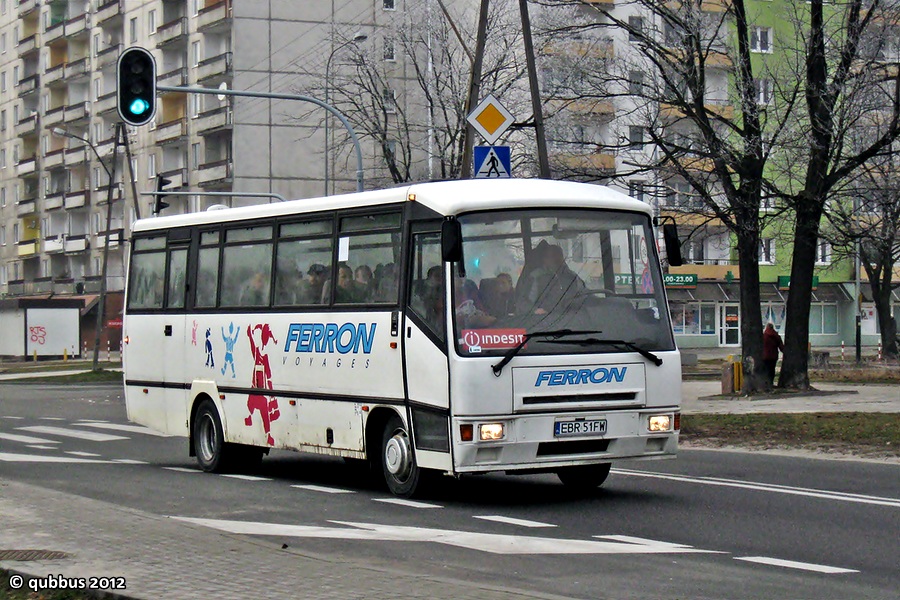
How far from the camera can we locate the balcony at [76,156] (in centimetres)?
9029

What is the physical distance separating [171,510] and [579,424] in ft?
12.2

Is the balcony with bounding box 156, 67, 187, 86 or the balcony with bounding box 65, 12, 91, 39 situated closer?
the balcony with bounding box 156, 67, 187, 86

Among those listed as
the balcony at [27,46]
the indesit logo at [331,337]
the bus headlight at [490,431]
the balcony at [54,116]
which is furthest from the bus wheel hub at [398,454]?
the balcony at [27,46]

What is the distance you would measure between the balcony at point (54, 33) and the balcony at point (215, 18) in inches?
858

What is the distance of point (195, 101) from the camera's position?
76.2 metres

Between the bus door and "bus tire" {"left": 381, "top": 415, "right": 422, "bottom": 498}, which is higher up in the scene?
the bus door

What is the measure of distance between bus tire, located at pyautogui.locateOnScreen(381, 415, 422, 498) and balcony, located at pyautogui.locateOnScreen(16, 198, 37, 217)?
289ft

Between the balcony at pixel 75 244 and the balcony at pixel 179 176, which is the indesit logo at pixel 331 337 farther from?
the balcony at pixel 75 244

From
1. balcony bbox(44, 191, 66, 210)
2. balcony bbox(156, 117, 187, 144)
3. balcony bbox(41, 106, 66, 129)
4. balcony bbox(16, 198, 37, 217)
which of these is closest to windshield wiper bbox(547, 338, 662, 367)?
balcony bbox(156, 117, 187, 144)

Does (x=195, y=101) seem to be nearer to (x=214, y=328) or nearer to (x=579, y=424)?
(x=214, y=328)

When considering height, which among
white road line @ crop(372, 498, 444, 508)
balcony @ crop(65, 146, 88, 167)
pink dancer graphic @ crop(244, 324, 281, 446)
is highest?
balcony @ crop(65, 146, 88, 167)

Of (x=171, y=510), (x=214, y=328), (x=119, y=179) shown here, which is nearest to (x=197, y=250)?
(x=214, y=328)

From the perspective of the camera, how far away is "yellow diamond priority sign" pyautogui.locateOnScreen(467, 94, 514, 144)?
2030 cm

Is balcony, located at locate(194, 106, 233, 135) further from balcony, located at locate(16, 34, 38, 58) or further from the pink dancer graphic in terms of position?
the pink dancer graphic
